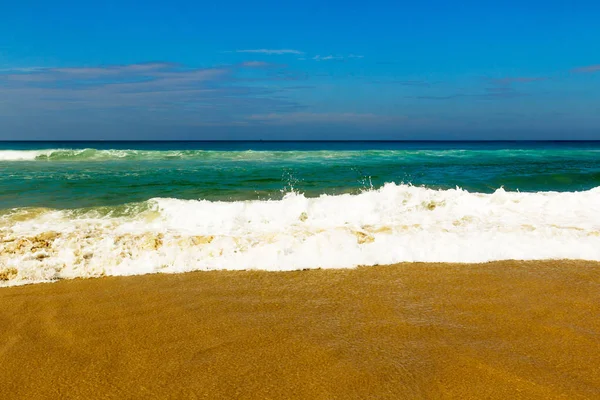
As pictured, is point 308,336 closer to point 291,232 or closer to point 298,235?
point 298,235

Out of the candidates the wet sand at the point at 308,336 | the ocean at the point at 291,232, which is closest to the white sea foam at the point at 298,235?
the ocean at the point at 291,232

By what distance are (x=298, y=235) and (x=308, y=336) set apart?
7.97 ft

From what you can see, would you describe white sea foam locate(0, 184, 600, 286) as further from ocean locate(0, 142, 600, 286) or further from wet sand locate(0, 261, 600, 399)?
wet sand locate(0, 261, 600, 399)

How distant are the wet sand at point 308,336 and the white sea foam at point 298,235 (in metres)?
0.42

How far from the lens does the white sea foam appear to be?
4801mm

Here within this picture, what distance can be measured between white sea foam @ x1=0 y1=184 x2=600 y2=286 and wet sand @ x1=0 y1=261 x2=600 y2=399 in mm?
421

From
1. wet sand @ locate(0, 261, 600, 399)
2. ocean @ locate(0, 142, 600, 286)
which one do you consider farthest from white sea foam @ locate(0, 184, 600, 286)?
wet sand @ locate(0, 261, 600, 399)

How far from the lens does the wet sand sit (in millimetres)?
2537

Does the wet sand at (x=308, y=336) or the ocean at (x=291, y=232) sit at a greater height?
the ocean at (x=291, y=232)

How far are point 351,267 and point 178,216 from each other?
350 cm

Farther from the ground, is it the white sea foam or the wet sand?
the white sea foam

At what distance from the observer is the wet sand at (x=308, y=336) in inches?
99.9

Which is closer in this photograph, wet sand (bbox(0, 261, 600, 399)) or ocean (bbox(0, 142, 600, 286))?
wet sand (bbox(0, 261, 600, 399))

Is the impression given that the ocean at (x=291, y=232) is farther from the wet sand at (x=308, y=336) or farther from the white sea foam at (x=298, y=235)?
the wet sand at (x=308, y=336)
